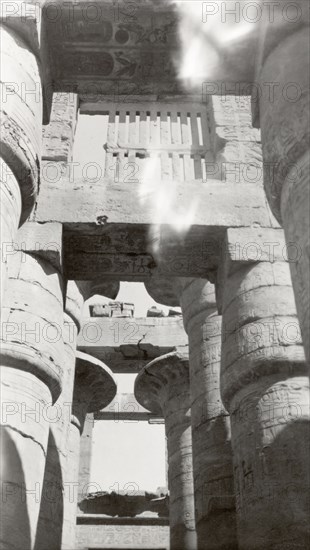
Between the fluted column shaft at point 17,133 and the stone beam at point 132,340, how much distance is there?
863 cm

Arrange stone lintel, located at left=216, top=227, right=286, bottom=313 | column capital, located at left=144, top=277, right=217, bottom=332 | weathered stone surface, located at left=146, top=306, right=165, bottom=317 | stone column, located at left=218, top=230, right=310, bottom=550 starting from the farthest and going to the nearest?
weathered stone surface, located at left=146, top=306, right=165, bottom=317 → column capital, located at left=144, top=277, right=217, bottom=332 → stone lintel, located at left=216, top=227, right=286, bottom=313 → stone column, located at left=218, top=230, right=310, bottom=550

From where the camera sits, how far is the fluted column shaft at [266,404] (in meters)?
5.19

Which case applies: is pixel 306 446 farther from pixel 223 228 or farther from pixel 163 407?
pixel 163 407

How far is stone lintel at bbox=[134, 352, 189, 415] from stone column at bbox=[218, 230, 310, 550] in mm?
4768

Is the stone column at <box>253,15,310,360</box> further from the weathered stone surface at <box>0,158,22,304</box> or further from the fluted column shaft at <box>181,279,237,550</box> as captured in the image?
the fluted column shaft at <box>181,279,237,550</box>

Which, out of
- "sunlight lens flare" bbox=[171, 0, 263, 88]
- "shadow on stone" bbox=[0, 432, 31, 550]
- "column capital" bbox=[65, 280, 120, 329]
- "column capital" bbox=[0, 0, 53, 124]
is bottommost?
"shadow on stone" bbox=[0, 432, 31, 550]

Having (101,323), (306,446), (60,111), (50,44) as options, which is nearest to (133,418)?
(101,323)

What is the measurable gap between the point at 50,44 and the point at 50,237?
2218 mm

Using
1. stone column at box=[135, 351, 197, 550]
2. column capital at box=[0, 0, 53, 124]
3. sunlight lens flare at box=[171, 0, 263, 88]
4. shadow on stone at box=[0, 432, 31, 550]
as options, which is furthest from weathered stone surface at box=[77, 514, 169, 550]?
column capital at box=[0, 0, 53, 124]

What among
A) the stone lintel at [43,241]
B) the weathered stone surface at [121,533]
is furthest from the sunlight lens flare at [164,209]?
the weathered stone surface at [121,533]

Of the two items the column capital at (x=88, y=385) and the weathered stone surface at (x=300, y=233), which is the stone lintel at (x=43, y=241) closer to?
the weathered stone surface at (x=300, y=233)

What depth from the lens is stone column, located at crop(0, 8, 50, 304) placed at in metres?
4.12

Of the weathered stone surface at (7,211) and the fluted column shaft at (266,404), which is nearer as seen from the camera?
the weathered stone surface at (7,211)

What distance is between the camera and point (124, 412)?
55.8 feet
